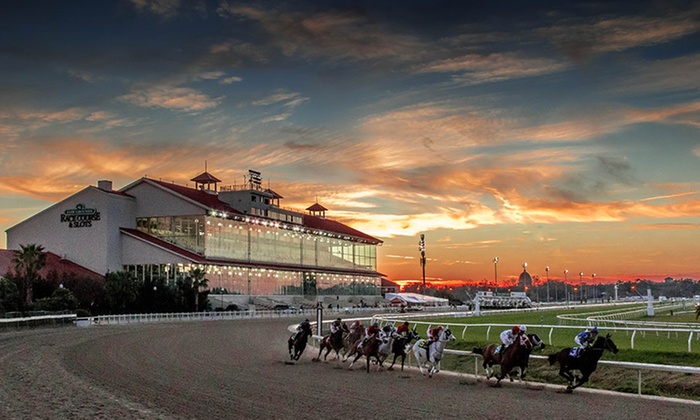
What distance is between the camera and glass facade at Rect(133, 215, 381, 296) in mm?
85688

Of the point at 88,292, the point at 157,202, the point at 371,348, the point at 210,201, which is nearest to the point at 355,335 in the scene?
the point at 371,348

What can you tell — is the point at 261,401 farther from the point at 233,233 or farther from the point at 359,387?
the point at 233,233

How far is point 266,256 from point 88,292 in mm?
30675

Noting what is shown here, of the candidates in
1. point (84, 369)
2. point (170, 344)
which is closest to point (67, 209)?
point (170, 344)

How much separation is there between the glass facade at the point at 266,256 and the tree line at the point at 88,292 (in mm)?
9695

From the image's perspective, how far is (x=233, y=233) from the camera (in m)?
90.7

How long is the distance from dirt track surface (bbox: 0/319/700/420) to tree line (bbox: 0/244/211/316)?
3253 centimetres

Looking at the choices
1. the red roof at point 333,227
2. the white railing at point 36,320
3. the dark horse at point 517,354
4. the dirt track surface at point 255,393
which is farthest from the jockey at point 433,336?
the red roof at point 333,227

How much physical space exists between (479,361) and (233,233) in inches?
2718

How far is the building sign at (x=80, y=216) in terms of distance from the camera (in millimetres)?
81875

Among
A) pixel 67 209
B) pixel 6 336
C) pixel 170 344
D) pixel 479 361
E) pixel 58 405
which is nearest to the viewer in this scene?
pixel 58 405

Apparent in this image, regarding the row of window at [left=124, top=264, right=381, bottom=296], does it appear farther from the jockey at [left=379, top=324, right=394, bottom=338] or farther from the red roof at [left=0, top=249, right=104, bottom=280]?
the jockey at [left=379, top=324, right=394, bottom=338]

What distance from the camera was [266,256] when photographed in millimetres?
96562

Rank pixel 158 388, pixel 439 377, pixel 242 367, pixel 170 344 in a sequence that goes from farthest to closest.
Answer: pixel 170 344, pixel 242 367, pixel 439 377, pixel 158 388
